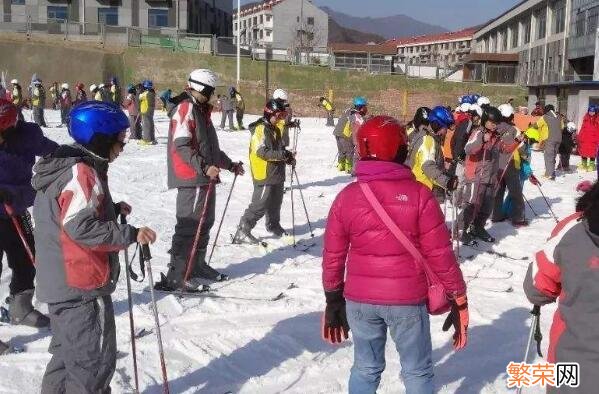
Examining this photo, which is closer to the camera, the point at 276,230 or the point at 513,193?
the point at 276,230

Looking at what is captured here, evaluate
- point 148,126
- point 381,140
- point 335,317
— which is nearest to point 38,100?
point 148,126

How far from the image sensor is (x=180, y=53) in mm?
34125

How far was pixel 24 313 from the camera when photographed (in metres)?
4.77

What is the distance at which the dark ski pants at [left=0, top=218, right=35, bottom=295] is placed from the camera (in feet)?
15.3

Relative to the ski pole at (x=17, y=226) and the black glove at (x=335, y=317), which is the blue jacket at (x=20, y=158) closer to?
the ski pole at (x=17, y=226)

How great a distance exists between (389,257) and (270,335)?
2.15m

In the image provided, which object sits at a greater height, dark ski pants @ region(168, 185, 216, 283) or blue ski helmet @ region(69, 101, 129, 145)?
blue ski helmet @ region(69, 101, 129, 145)

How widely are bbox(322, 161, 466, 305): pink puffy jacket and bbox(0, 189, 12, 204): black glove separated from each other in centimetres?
265

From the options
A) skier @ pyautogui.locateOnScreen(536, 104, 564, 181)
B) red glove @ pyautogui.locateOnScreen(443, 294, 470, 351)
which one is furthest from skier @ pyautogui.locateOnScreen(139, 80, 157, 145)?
red glove @ pyautogui.locateOnScreen(443, 294, 470, 351)

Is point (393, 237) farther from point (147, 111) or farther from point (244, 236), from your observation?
point (147, 111)

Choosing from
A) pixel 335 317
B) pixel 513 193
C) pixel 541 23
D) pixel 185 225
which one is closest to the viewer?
pixel 335 317

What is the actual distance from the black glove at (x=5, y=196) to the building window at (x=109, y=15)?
40461mm

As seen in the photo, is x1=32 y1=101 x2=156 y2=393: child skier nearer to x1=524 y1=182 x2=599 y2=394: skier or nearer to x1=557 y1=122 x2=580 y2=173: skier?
x1=524 y1=182 x2=599 y2=394: skier

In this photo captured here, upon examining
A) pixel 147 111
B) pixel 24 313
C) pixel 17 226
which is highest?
pixel 147 111
